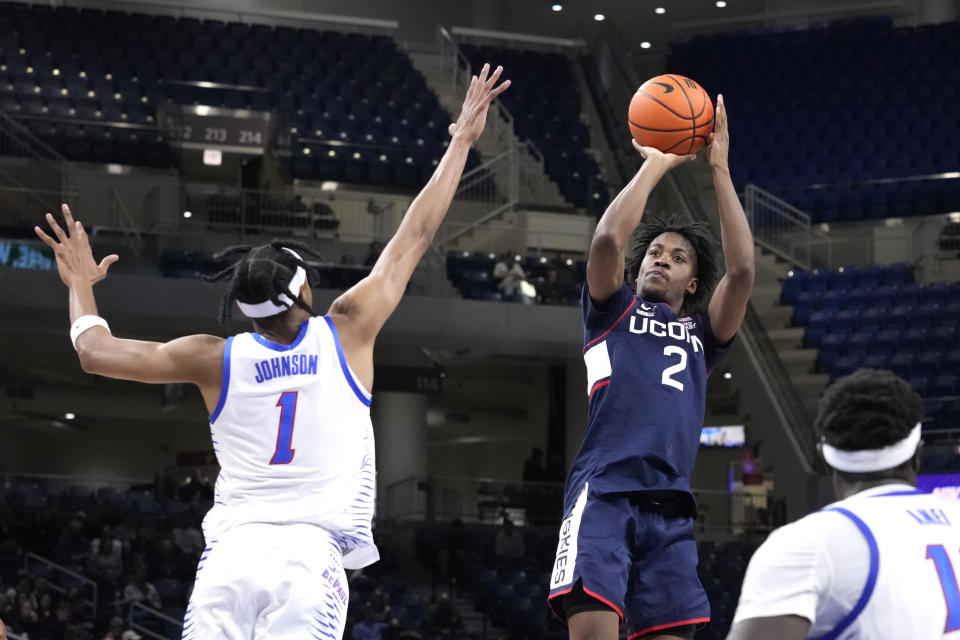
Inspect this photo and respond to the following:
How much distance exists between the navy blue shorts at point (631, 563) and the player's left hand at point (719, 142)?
1230 millimetres

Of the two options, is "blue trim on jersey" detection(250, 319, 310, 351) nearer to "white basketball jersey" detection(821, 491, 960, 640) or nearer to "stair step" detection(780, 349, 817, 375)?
"white basketball jersey" detection(821, 491, 960, 640)

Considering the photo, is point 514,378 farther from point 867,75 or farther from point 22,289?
point 22,289

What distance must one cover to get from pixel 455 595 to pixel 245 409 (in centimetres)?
1363

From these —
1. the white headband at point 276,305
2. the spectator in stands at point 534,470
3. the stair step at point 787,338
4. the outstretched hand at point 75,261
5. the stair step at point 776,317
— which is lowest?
the spectator in stands at point 534,470

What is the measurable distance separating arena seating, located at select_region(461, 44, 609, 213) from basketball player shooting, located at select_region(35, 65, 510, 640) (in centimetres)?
1643

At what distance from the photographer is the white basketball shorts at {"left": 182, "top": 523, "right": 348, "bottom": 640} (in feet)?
11.5

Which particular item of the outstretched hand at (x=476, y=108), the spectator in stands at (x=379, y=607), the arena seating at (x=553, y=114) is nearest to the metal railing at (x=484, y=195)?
the arena seating at (x=553, y=114)

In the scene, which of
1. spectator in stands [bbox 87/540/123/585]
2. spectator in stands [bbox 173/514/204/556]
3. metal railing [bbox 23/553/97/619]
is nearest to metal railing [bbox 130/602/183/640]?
metal railing [bbox 23/553/97/619]

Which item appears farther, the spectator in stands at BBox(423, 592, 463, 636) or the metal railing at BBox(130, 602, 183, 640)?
the spectator in stands at BBox(423, 592, 463, 636)

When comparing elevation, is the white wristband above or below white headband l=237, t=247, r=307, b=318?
below

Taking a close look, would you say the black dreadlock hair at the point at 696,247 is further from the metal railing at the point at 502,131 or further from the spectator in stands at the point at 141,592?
the metal railing at the point at 502,131

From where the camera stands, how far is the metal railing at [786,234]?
19.6 meters

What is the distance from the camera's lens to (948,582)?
8.26ft

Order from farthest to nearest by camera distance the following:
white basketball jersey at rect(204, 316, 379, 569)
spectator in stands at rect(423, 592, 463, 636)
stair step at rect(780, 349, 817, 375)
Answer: stair step at rect(780, 349, 817, 375), spectator in stands at rect(423, 592, 463, 636), white basketball jersey at rect(204, 316, 379, 569)
